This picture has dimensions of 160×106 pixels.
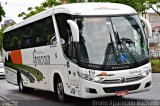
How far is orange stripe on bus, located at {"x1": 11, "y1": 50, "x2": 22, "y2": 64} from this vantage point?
2111 centimetres

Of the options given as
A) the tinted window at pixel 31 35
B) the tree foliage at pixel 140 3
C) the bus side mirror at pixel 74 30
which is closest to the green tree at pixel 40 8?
the tree foliage at pixel 140 3

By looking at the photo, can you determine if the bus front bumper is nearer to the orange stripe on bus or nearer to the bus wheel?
the bus wheel

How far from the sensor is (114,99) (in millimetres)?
15109

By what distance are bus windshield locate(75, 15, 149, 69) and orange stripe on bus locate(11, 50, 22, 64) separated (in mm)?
8311

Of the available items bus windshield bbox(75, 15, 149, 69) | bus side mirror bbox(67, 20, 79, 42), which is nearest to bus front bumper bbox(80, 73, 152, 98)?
bus windshield bbox(75, 15, 149, 69)

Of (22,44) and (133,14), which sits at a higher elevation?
(133,14)

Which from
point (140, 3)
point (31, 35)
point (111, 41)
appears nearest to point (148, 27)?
point (111, 41)

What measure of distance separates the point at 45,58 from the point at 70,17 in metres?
3.31

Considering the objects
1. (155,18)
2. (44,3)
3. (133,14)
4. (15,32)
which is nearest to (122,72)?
(133,14)

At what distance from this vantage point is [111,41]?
12.9m

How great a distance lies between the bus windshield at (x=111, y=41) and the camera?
12.8 meters

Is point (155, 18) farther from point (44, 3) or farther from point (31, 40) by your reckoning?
point (31, 40)

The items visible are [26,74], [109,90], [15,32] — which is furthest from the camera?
[15,32]

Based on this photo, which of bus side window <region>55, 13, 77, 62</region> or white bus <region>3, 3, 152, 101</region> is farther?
bus side window <region>55, 13, 77, 62</region>
